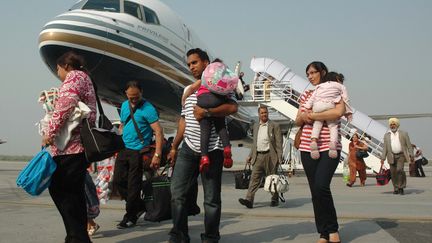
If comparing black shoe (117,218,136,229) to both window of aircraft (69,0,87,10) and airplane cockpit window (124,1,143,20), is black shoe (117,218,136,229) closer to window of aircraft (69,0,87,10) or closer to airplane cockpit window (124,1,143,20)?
airplane cockpit window (124,1,143,20)

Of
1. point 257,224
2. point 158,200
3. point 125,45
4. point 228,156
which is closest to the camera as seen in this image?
point 228,156

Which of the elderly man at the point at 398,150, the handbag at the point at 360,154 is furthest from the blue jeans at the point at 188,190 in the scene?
the handbag at the point at 360,154

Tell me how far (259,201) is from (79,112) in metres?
5.41

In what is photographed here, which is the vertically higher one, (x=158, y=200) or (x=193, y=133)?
(x=193, y=133)

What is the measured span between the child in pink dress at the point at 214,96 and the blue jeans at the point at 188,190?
0.44ft

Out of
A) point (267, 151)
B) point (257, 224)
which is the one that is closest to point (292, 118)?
point (267, 151)

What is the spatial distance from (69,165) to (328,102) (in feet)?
8.04

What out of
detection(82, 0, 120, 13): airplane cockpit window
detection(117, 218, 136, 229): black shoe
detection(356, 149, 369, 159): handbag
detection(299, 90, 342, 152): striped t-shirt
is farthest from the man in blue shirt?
detection(356, 149, 369, 159): handbag

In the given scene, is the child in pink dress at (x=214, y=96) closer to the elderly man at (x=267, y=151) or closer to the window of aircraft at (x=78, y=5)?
the elderly man at (x=267, y=151)

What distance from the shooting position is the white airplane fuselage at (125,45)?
9430 mm

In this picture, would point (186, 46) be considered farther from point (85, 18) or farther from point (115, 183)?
point (115, 183)

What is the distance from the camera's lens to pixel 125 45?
10.1 metres

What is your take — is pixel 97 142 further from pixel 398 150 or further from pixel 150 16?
pixel 398 150

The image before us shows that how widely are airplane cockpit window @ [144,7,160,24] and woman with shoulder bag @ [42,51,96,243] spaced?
7521 millimetres
